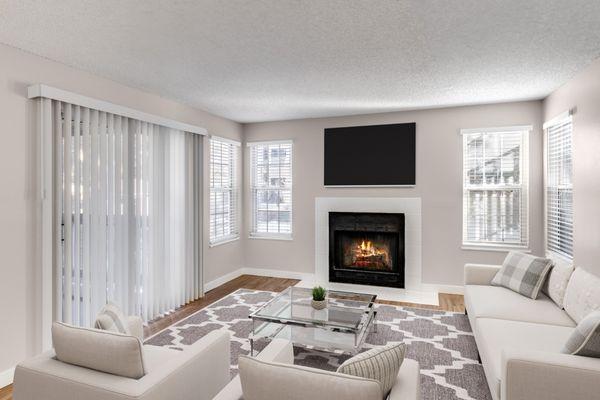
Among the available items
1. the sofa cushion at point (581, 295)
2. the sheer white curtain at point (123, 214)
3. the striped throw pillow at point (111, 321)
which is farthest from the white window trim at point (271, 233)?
the striped throw pillow at point (111, 321)

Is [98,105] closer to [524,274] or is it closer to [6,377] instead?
[6,377]

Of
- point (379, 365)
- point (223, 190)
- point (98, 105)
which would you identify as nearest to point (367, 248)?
point (223, 190)

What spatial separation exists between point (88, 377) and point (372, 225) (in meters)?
4.21

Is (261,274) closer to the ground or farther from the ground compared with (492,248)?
closer to the ground

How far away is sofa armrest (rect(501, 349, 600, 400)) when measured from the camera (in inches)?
67.2

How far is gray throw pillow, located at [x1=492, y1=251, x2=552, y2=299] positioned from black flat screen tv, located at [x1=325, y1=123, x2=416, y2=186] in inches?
70.7

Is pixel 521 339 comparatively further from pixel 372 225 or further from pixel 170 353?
pixel 372 225

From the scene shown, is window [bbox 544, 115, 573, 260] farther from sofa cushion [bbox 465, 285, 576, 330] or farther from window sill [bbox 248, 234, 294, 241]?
window sill [bbox 248, 234, 294, 241]

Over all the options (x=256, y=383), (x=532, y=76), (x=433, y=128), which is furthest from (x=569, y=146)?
(x=256, y=383)

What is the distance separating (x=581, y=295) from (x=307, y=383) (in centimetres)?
254

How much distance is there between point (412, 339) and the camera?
11.3 feet

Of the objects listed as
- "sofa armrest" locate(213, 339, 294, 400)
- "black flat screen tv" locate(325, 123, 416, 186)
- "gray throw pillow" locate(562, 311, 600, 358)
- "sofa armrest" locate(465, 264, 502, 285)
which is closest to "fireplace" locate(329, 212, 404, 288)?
"black flat screen tv" locate(325, 123, 416, 186)

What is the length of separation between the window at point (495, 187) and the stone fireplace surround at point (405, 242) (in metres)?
0.67

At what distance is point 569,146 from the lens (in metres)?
→ 3.71
